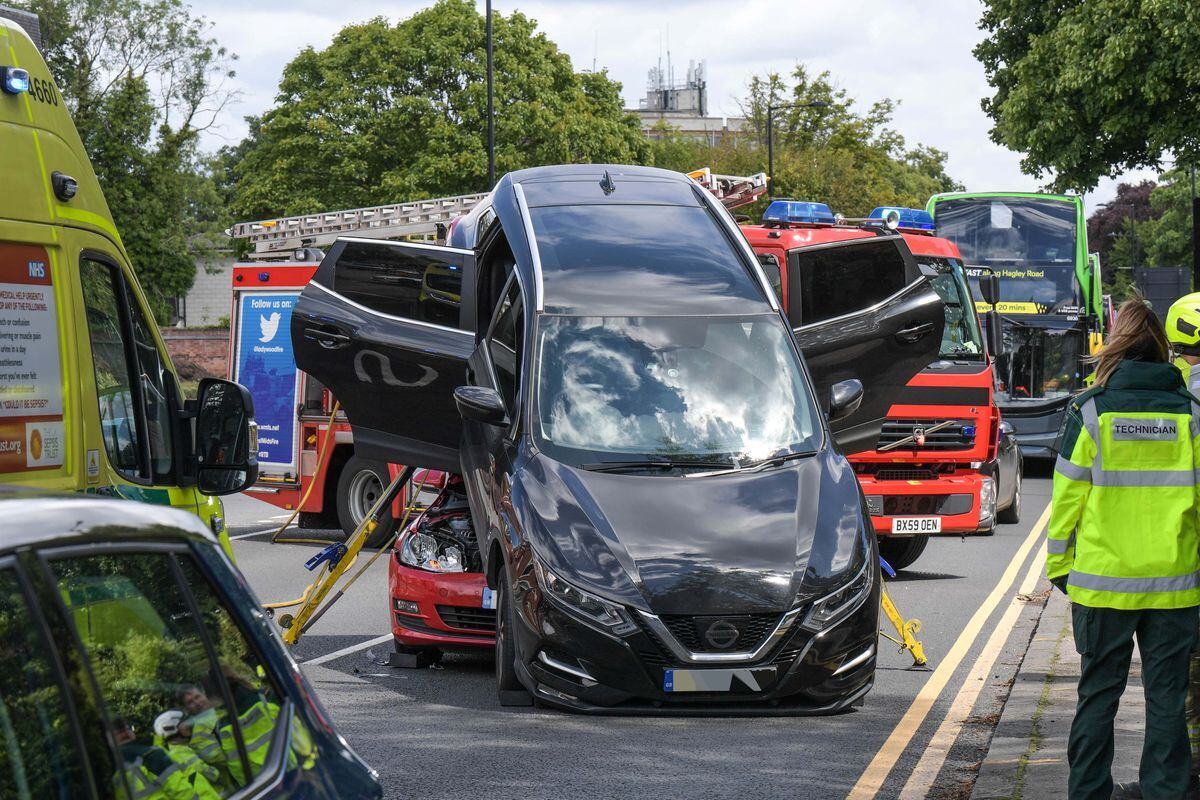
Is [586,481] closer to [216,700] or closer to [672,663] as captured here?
[672,663]

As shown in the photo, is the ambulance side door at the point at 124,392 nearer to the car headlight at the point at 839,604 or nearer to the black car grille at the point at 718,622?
the black car grille at the point at 718,622

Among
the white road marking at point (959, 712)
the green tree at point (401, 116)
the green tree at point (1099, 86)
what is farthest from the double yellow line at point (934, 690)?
the green tree at point (401, 116)

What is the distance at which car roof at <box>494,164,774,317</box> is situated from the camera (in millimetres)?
8695

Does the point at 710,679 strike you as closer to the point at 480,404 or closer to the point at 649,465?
the point at 649,465

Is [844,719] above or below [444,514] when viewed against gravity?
below

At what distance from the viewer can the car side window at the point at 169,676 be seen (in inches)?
92.8

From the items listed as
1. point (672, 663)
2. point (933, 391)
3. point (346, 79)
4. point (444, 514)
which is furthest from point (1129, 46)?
point (346, 79)

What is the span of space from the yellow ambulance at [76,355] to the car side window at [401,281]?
357 cm

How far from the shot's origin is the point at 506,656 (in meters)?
8.06

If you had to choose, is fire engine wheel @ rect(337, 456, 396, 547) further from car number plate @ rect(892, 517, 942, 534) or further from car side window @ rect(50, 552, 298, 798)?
car side window @ rect(50, 552, 298, 798)

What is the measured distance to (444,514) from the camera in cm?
994

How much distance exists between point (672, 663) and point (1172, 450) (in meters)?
2.33

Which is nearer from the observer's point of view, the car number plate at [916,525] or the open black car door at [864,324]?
the open black car door at [864,324]

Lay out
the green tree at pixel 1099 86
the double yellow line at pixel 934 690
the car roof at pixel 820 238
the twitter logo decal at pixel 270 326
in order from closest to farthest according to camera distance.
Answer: the double yellow line at pixel 934 690 < the car roof at pixel 820 238 < the twitter logo decal at pixel 270 326 < the green tree at pixel 1099 86
